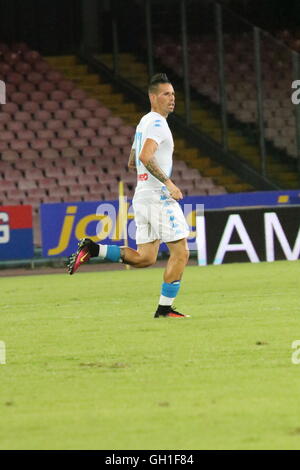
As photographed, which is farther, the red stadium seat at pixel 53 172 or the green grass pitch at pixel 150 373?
the red stadium seat at pixel 53 172

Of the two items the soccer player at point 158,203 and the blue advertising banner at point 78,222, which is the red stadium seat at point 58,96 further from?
the soccer player at point 158,203

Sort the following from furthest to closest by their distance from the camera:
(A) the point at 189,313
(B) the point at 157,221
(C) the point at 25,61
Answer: (C) the point at 25,61 < (A) the point at 189,313 < (B) the point at 157,221

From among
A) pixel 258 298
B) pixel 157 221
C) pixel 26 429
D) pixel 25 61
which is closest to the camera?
pixel 26 429

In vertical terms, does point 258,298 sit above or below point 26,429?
below

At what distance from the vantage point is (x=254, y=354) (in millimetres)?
9172

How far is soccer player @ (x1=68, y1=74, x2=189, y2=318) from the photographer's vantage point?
38.2ft

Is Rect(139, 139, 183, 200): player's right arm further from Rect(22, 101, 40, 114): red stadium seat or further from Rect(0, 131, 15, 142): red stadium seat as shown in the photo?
Rect(22, 101, 40, 114): red stadium seat

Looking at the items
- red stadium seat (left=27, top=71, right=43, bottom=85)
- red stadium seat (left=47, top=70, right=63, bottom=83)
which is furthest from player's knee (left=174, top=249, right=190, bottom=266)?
red stadium seat (left=47, top=70, right=63, bottom=83)

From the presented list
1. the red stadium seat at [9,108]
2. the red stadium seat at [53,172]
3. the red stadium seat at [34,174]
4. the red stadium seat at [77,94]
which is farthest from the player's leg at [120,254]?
the red stadium seat at [77,94]

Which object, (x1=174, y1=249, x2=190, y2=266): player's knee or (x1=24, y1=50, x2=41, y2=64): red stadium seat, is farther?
(x1=24, y1=50, x2=41, y2=64): red stadium seat

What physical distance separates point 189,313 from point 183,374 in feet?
13.8

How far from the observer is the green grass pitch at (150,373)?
21.1 feet
